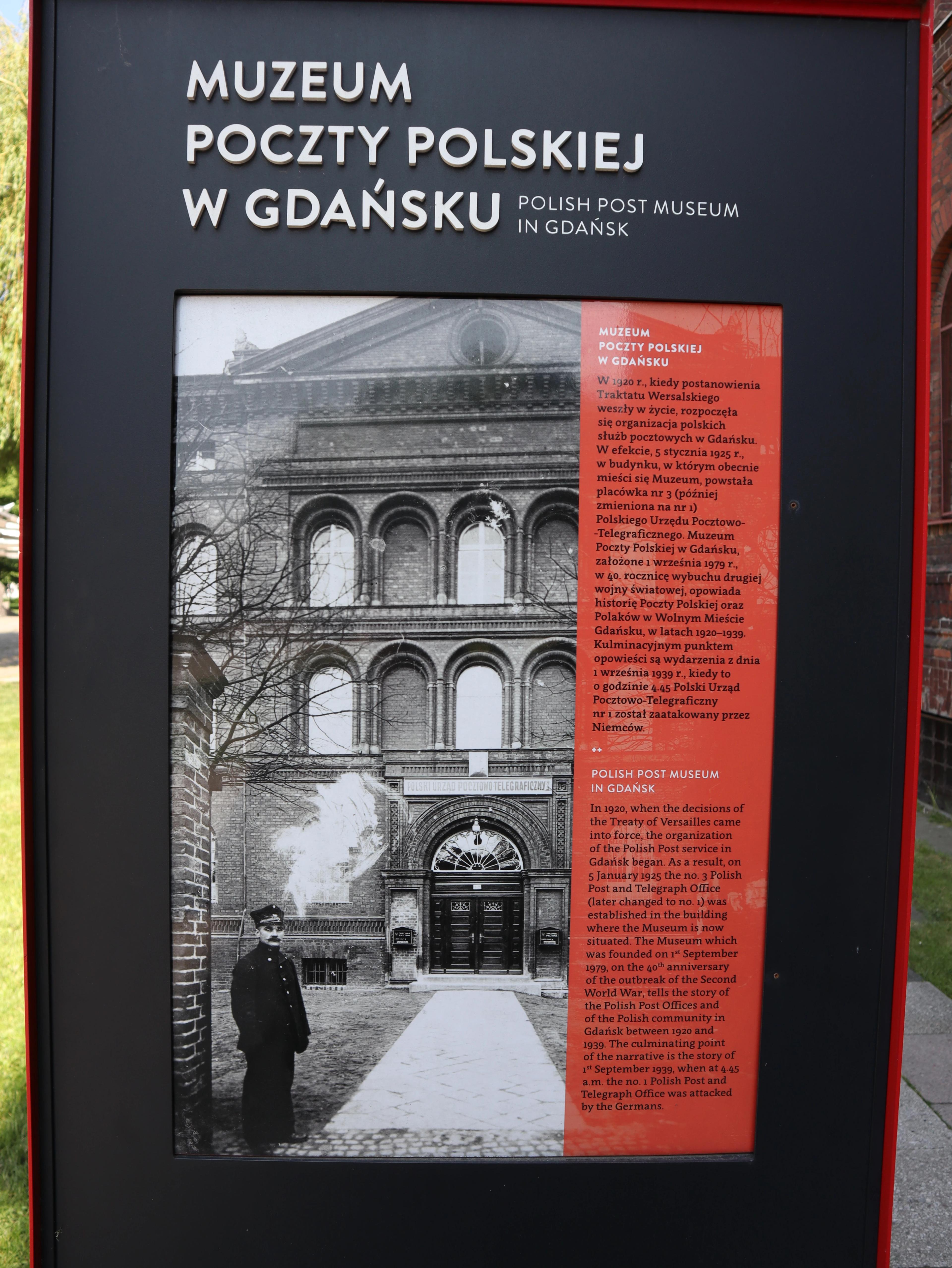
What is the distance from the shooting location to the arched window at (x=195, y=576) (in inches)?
80.0

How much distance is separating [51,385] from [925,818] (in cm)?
866

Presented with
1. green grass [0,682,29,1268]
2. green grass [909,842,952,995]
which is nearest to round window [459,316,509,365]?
green grass [0,682,29,1268]

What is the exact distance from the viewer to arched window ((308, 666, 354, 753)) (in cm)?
205

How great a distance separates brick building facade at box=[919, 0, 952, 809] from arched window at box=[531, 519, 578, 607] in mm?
7137

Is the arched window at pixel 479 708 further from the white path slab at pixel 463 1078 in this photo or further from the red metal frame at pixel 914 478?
the red metal frame at pixel 914 478

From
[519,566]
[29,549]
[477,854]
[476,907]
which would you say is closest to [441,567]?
[519,566]

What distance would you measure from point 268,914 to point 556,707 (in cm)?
84

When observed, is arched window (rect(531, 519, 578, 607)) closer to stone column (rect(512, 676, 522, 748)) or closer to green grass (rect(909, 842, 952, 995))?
stone column (rect(512, 676, 522, 748))

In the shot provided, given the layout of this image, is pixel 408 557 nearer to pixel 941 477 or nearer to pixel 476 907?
pixel 476 907

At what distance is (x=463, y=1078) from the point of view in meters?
2.06

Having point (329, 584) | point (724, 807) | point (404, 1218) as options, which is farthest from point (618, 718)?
point (404, 1218)

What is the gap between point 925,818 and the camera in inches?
330

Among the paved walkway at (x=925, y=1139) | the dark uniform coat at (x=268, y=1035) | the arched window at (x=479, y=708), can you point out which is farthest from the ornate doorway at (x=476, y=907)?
the paved walkway at (x=925, y=1139)

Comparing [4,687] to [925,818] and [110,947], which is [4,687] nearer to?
[925,818]
